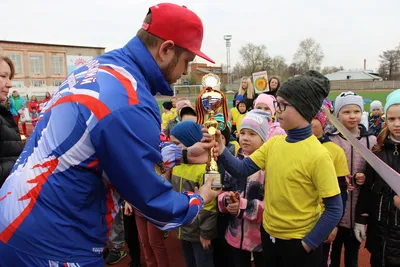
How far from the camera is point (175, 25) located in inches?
66.1

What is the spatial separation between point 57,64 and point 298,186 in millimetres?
61422

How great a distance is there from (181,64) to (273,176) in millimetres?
1133

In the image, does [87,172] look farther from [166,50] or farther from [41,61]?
[41,61]

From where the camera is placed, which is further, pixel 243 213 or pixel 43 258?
pixel 243 213

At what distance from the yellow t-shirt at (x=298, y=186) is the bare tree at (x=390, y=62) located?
74087mm

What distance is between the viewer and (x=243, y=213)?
2.77 meters

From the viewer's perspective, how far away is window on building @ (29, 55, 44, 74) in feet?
173

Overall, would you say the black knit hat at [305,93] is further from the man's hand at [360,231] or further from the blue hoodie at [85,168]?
the man's hand at [360,231]

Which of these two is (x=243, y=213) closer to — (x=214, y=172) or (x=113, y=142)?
(x=214, y=172)

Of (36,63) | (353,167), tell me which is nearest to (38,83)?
(36,63)

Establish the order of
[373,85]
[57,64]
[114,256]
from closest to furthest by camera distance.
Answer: [114,256]
[373,85]
[57,64]

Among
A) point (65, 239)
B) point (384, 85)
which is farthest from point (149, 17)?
point (384, 85)

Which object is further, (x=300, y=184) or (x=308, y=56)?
(x=308, y=56)

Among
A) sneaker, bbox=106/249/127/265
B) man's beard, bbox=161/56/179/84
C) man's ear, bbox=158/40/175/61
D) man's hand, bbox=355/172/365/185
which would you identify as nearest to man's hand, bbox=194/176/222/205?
man's beard, bbox=161/56/179/84
